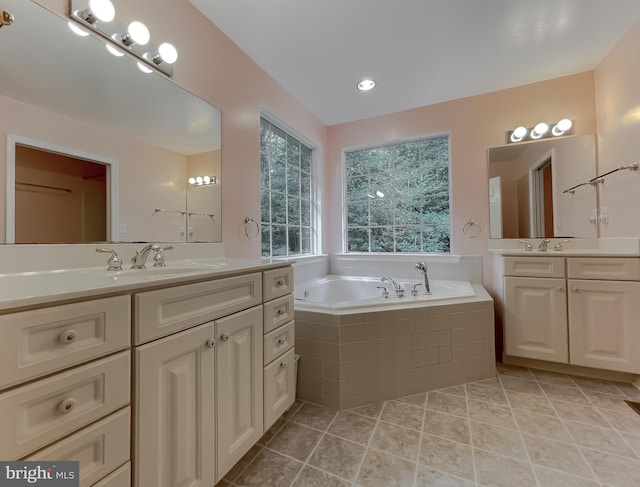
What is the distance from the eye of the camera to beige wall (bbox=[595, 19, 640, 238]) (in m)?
1.84

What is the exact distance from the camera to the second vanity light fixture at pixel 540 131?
240 cm

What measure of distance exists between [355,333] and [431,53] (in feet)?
6.80

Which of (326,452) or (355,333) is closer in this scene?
(326,452)

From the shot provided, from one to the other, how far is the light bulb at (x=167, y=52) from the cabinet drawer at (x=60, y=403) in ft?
4.76

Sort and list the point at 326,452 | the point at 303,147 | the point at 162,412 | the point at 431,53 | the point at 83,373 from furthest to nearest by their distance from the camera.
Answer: the point at 303,147, the point at 431,53, the point at 326,452, the point at 162,412, the point at 83,373

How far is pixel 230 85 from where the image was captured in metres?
1.91

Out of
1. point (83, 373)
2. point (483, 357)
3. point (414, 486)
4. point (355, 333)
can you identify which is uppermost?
point (83, 373)

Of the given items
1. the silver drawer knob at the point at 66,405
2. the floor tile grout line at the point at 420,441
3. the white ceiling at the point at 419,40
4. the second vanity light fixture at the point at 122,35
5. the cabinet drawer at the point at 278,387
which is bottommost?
the floor tile grout line at the point at 420,441

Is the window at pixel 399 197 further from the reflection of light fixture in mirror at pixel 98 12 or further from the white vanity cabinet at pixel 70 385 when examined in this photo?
the white vanity cabinet at pixel 70 385

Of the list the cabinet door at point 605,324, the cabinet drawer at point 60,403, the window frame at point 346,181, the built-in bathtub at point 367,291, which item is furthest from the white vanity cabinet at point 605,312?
the cabinet drawer at point 60,403

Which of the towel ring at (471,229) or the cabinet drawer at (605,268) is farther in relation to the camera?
the towel ring at (471,229)

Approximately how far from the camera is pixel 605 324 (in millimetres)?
1878

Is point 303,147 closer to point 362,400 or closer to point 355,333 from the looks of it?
point 355,333

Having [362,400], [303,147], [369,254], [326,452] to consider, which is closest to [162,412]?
[326,452]
